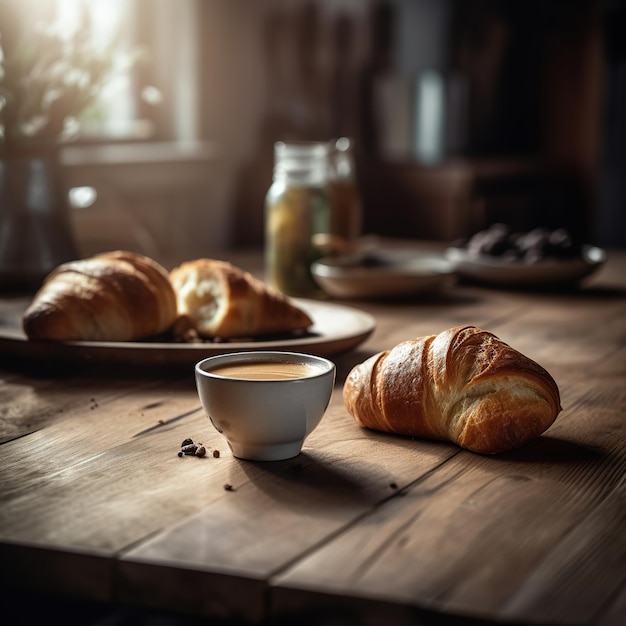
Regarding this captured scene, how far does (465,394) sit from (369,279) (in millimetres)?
947

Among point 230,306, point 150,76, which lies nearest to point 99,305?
point 230,306

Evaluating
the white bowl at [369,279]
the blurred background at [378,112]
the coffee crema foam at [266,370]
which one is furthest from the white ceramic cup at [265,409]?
the blurred background at [378,112]

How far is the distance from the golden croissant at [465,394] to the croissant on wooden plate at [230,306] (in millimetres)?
418

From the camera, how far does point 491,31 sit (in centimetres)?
502

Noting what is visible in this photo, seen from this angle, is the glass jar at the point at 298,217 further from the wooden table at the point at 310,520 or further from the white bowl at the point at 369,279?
the wooden table at the point at 310,520

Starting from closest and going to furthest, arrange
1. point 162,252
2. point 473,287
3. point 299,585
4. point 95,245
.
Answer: point 299,585 < point 473,287 < point 95,245 < point 162,252

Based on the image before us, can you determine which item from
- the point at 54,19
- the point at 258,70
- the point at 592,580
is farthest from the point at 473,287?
the point at 258,70

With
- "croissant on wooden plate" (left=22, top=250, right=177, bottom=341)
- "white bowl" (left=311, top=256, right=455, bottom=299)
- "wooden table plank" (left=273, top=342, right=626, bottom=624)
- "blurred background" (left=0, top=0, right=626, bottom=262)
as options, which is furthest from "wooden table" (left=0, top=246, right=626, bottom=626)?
"blurred background" (left=0, top=0, right=626, bottom=262)

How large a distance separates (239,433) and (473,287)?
4.33 ft

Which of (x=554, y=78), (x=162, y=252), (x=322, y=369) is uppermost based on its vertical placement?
(x=554, y=78)

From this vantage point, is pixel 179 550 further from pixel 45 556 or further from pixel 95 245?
pixel 95 245

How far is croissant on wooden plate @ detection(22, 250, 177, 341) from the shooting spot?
1.33m

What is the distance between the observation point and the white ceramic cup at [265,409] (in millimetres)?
897

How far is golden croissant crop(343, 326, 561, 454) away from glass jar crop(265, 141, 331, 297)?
3.05ft
